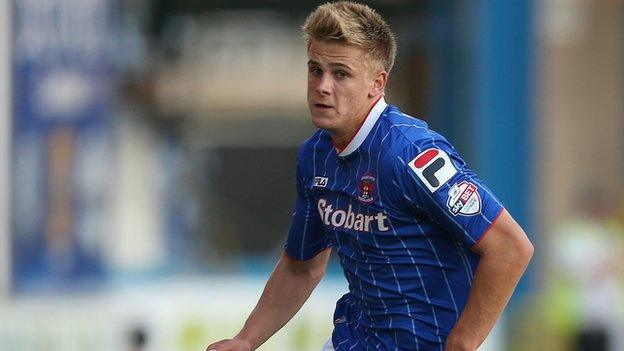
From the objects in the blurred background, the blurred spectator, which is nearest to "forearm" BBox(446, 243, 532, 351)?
the blurred background

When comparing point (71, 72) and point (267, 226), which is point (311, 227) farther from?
point (267, 226)

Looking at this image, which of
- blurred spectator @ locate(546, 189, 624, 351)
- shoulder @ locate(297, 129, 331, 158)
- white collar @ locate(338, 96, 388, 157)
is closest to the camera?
white collar @ locate(338, 96, 388, 157)

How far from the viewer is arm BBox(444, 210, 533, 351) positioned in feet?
14.7

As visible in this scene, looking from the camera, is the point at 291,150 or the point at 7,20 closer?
the point at 7,20

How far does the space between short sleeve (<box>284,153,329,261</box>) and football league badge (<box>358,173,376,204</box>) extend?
40cm

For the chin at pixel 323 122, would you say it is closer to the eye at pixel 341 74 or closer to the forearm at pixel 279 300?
the eye at pixel 341 74

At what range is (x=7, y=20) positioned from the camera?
11664 millimetres

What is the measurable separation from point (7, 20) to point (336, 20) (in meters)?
7.43

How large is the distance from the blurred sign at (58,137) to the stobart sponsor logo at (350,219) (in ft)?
22.8

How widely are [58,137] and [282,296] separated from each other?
6681mm

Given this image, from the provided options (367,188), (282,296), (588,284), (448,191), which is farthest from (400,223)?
(588,284)

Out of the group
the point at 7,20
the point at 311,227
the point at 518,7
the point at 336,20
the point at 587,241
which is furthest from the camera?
the point at 587,241

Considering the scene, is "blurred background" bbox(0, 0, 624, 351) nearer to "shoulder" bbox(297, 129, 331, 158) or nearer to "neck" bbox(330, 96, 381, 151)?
"shoulder" bbox(297, 129, 331, 158)

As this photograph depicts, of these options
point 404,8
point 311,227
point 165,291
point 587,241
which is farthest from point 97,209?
point 311,227
